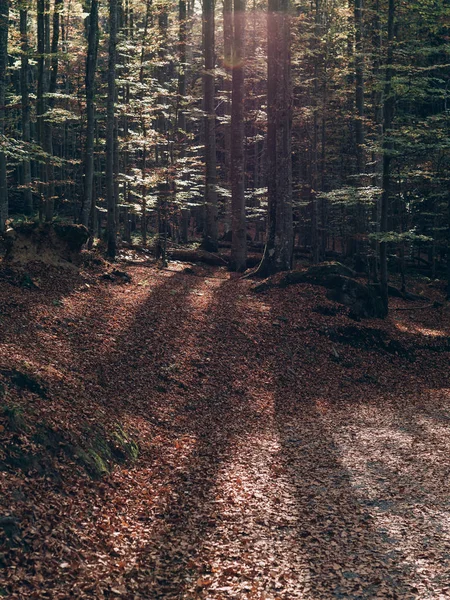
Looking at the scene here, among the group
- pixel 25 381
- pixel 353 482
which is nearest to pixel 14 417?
pixel 25 381

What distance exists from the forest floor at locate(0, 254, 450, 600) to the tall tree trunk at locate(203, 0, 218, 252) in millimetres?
7624

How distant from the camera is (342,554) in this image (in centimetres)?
618

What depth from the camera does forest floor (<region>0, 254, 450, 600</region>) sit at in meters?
5.62

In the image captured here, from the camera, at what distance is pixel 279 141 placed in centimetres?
1719

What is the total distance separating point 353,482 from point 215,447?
89.0 inches

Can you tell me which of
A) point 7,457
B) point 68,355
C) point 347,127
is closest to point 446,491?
point 7,457

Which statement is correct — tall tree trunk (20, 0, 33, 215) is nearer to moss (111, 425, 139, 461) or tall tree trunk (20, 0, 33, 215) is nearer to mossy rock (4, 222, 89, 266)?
mossy rock (4, 222, 89, 266)

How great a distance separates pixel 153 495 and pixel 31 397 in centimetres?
214

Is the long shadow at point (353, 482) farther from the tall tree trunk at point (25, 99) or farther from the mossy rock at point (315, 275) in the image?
the tall tree trunk at point (25, 99)

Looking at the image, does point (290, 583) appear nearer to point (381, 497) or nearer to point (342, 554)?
point (342, 554)

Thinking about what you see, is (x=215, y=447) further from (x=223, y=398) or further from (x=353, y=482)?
(x=353, y=482)

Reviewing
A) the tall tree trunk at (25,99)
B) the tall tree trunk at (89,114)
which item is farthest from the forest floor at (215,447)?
the tall tree trunk at (25,99)

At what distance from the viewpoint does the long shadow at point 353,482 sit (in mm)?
5797

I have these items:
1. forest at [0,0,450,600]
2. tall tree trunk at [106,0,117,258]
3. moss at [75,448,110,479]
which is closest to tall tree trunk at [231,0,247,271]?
forest at [0,0,450,600]
